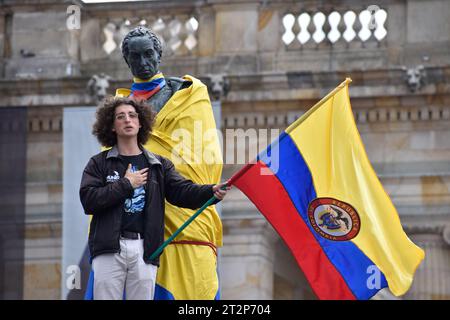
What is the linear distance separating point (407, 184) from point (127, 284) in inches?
690

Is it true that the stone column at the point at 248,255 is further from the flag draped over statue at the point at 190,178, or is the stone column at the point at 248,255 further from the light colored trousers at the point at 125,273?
the light colored trousers at the point at 125,273

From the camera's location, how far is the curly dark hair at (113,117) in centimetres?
1565

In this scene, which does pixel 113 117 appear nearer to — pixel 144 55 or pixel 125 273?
pixel 144 55

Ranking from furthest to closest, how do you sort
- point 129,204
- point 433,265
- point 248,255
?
point 248,255 < point 433,265 < point 129,204

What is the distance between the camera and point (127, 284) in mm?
15266

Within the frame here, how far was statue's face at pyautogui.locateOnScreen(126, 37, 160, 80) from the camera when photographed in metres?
16.4

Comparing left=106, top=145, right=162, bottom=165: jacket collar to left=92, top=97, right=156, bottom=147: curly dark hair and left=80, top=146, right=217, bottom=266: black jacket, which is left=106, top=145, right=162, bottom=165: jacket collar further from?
left=92, top=97, right=156, bottom=147: curly dark hair

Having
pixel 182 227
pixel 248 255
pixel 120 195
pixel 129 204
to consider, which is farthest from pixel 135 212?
pixel 248 255

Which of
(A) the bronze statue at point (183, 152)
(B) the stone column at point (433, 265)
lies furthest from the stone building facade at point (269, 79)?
(A) the bronze statue at point (183, 152)

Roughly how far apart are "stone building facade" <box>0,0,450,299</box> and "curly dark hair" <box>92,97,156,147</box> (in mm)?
15860

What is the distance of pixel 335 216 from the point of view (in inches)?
625

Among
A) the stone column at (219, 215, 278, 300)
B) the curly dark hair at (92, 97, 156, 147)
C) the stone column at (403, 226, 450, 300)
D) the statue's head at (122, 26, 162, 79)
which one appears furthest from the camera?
the stone column at (219, 215, 278, 300)

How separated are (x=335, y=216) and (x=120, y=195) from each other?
1.52 m

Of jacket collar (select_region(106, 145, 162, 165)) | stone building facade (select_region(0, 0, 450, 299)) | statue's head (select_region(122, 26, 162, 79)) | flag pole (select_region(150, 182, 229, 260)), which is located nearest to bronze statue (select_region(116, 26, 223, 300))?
statue's head (select_region(122, 26, 162, 79))
